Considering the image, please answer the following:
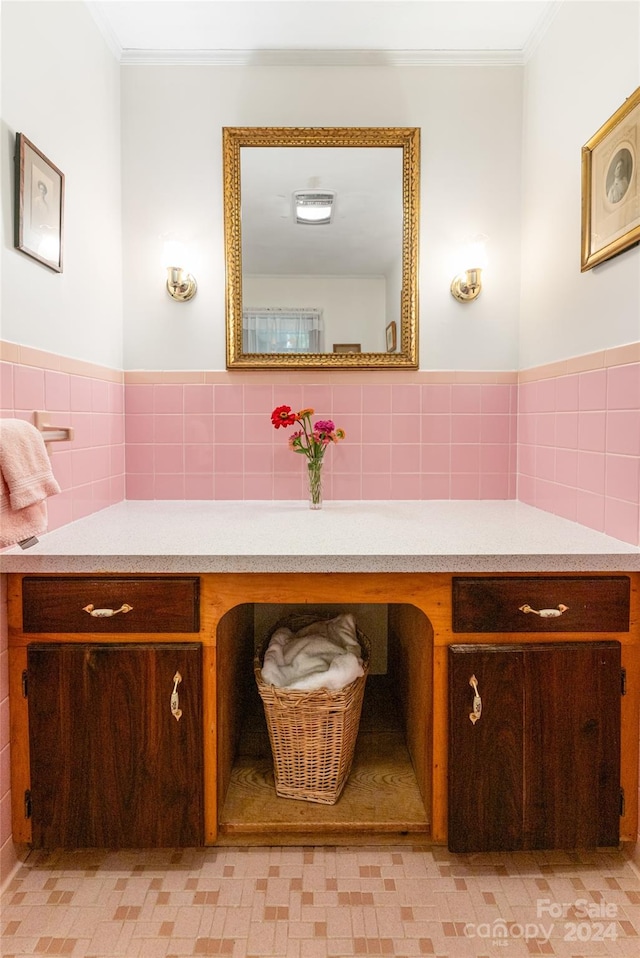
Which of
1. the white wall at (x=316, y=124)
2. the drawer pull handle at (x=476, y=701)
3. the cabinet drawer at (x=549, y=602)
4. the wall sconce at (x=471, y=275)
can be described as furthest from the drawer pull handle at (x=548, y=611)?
the wall sconce at (x=471, y=275)

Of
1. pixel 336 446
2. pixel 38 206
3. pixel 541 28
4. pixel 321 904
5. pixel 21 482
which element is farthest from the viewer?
pixel 336 446

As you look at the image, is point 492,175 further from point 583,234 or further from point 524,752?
point 524,752

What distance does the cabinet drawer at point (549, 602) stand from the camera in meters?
1.42

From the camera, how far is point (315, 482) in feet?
6.60

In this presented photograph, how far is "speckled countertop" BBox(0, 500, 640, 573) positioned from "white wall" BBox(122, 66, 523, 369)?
706mm

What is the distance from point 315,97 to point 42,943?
2616mm

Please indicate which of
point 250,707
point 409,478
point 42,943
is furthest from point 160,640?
point 409,478

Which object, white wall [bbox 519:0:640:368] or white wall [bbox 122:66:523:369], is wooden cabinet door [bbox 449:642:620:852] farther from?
Result: white wall [bbox 122:66:523:369]

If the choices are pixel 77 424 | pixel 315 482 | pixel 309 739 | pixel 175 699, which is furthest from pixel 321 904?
pixel 77 424

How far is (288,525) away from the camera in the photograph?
174 centimetres

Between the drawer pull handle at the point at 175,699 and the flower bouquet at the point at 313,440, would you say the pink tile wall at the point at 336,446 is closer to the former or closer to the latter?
the flower bouquet at the point at 313,440

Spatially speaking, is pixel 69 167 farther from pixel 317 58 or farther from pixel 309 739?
pixel 309 739

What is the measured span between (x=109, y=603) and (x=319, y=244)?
1.42 metres

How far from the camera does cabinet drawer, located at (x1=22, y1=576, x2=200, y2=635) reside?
141 centimetres
